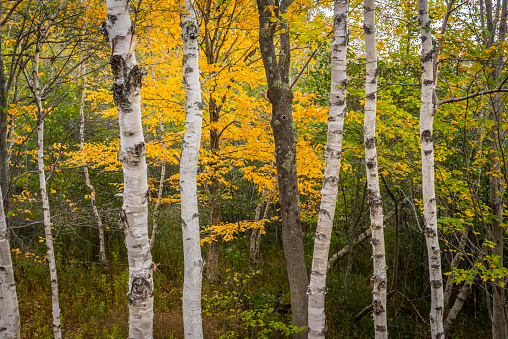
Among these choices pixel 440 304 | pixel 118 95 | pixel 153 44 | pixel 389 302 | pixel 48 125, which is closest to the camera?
pixel 118 95

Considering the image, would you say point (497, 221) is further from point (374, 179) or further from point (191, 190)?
point (191, 190)

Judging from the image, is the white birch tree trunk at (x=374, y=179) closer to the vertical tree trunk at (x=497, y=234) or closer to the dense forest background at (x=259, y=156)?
the dense forest background at (x=259, y=156)

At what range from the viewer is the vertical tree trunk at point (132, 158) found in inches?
92.7

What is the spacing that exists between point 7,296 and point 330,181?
383cm

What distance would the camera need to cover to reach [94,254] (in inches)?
402

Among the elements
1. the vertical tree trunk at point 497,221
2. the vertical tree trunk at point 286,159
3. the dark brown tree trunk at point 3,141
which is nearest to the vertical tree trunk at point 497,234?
the vertical tree trunk at point 497,221

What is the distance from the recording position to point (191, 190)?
3.50 meters

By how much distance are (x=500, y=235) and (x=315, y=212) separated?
13.2 feet

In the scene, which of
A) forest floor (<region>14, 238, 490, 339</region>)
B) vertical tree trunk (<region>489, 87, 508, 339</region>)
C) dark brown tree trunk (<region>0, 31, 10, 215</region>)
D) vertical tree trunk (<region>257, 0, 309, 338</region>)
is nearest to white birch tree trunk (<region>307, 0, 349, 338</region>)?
vertical tree trunk (<region>257, 0, 309, 338</region>)

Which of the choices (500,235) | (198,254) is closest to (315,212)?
(500,235)

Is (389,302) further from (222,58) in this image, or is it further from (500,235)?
(222,58)

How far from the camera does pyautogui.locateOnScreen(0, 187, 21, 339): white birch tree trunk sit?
12.0 ft

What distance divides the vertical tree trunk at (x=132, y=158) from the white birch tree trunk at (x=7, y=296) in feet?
7.21

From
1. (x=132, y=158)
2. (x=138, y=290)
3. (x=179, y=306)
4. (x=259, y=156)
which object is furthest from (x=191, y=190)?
(x=179, y=306)
